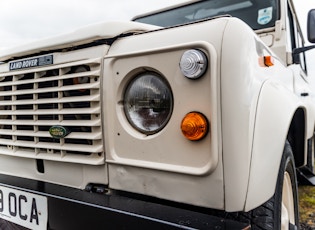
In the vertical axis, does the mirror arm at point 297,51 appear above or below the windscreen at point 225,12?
below

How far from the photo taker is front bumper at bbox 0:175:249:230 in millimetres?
1209

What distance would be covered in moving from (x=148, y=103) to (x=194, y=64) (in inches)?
11.3

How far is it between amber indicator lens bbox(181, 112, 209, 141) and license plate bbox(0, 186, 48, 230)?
795mm

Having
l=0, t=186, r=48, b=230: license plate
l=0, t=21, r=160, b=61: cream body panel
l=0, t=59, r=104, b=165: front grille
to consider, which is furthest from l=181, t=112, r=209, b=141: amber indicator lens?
l=0, t=186, r=48, b=230: license plate

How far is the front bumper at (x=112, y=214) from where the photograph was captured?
1.21m

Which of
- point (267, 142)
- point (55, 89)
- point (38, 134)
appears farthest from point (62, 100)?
point (267, 142)

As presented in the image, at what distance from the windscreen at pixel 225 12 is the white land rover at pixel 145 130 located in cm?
109

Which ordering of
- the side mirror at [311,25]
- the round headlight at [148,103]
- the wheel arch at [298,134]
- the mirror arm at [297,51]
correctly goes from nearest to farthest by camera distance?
the round headlight at [148,103] < the wheel arch at [298,134] < the side mirror at [311,25] < the mirror arm at [297,51]

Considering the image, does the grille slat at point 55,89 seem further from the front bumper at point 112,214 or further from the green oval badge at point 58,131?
the front bumper at point 112,214

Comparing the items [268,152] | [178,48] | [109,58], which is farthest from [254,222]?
[109,58]

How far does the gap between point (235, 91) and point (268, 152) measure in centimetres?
35

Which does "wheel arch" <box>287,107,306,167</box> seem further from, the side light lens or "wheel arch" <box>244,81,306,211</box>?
the side light lens

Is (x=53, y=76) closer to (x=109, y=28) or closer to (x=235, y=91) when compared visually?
(x=109, y=28)

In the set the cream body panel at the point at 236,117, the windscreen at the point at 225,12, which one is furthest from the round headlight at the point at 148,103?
the windscreen at the point at 225,12
